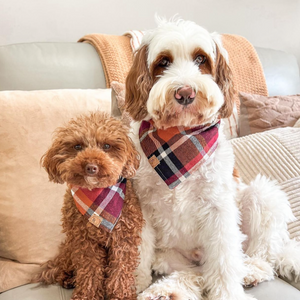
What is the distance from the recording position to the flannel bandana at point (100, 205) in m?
1.07

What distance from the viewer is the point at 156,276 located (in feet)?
4.50

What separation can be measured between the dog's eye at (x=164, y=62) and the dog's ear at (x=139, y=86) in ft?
0.17

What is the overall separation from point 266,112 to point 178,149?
1073mm

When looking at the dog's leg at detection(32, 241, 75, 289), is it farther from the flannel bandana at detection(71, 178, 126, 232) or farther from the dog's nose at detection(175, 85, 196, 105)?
the dog's nose at detection(175, 85, 196, 105)

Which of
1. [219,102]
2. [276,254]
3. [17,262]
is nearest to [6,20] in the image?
[17,262]

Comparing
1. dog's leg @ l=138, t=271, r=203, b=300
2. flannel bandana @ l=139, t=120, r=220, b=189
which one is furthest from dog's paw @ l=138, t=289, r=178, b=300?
flannel bandana @ l=139, t=120, r=220, b=189

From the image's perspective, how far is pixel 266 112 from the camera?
2049 mm

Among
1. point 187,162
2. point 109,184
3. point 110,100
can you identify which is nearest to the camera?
point 109,184

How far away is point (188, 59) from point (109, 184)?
51 centimetres

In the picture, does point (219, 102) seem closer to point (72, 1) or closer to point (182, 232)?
point (182, 232)

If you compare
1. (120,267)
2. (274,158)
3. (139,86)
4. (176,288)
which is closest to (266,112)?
(274,158)

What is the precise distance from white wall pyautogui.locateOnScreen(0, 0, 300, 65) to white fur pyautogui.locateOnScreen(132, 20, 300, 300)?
1.34 m

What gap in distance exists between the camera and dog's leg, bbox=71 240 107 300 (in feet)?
3.56

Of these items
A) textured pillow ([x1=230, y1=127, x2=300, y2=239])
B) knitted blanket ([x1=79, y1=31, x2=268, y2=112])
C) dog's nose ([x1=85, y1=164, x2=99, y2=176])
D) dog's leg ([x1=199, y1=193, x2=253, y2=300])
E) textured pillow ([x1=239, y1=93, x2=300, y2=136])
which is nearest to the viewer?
dog's nose ([x1=85, y1=164, x2=99, y2=176])
